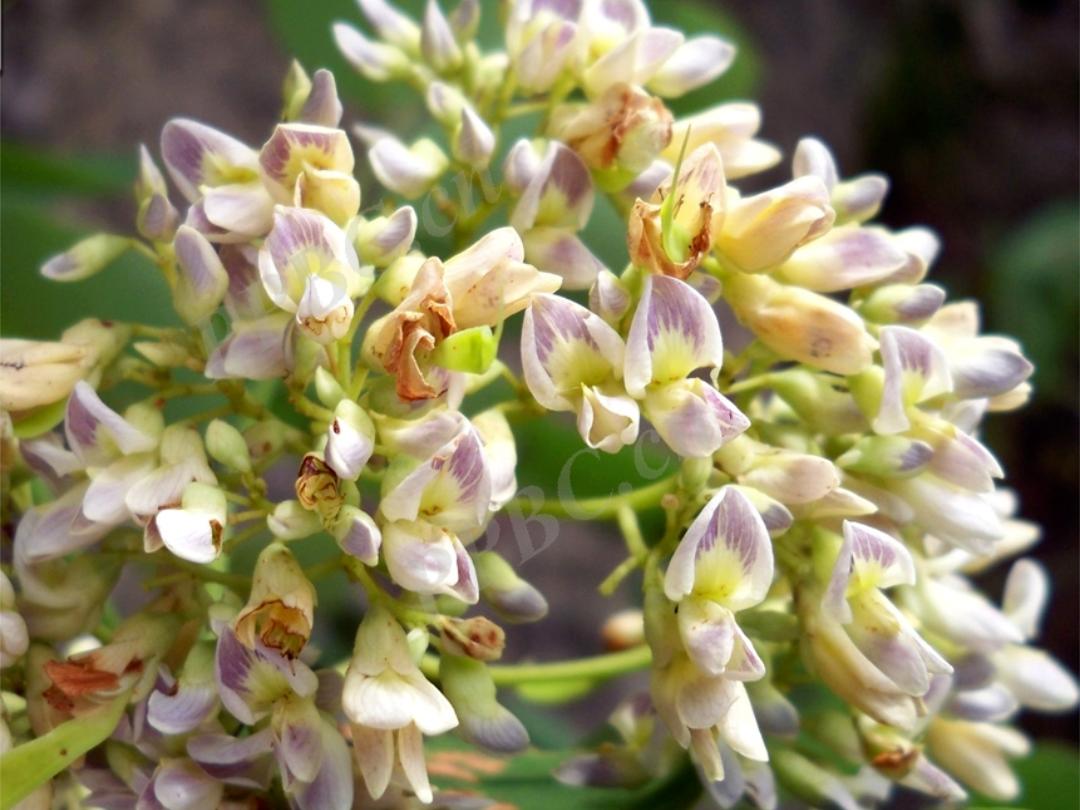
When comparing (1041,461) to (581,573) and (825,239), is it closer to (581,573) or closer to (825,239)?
(581,573)

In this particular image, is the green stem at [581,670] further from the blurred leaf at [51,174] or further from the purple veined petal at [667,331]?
the blurred leaf at [51,174]

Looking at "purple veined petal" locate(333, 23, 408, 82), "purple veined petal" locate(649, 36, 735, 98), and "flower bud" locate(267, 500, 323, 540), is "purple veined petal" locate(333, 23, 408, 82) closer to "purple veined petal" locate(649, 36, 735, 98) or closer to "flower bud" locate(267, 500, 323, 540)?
"purple veined petal" locate(649, 36, 735, 98)

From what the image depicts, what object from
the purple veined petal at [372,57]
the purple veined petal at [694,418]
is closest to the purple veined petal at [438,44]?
the purple veined petal at [372,57]

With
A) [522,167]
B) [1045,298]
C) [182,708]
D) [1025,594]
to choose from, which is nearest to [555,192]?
[522,167]

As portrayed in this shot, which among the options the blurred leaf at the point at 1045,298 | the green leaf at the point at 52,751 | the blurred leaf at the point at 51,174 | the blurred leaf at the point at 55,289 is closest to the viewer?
the green leaf at the point at 52,751

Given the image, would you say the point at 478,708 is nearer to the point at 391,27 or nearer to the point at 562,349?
the point at 562,349

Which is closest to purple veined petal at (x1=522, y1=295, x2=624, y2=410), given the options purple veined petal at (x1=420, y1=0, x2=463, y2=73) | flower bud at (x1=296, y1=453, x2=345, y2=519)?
flower bud at (x1=296, y1=453, x2=345, y2=519)

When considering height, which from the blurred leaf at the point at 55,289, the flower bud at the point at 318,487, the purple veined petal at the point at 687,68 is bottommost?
the blurred leaf at the point at 55,289

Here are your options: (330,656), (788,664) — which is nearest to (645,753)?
(788,664)
